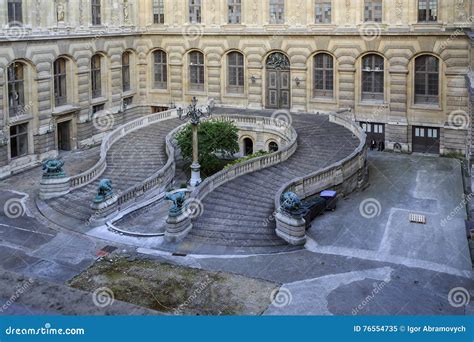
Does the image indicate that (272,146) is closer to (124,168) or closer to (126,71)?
(124,168)

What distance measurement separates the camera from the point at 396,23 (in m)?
43.9

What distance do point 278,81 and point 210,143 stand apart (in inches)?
490

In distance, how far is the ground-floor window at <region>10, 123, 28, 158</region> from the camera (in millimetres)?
40322

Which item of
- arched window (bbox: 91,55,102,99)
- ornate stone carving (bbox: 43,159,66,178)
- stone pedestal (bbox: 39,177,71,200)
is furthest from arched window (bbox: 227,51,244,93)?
stone pedestal (bbox: 39,177,71,200)

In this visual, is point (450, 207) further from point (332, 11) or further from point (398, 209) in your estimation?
point (332, 11)

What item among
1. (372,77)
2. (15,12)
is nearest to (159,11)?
(15,12)

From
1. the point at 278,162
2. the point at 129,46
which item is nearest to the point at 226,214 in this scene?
the point at 278,162

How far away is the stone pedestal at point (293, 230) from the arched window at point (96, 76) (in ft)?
Answer: 83.9

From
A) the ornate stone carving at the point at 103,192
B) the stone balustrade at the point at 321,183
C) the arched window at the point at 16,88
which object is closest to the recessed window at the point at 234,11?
the stone balustrade at the point at 321,183

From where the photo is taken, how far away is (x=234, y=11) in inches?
1933

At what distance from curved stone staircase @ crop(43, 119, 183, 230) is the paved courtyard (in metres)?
1.15

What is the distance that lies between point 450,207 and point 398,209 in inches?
113

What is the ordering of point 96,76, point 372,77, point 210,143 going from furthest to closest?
point 96,76 → point 372,77 → point 210,143

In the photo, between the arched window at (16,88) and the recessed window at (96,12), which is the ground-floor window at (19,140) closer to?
the arched window at (16,88)
